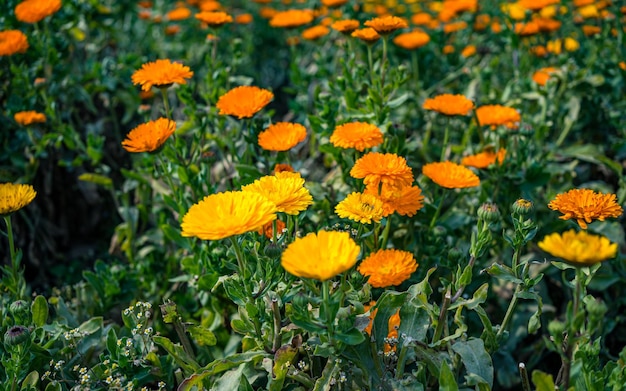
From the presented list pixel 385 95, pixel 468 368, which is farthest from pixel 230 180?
pixel 468 368

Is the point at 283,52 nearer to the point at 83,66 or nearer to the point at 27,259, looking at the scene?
the point at 83,66

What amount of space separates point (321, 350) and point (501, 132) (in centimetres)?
131

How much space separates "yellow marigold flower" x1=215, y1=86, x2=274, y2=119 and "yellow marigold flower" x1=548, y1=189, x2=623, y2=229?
102cm

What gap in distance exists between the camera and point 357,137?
2.00 metres

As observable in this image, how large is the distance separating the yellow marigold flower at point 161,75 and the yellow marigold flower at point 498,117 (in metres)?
1.23

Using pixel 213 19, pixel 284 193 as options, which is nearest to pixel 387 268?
pixel 284 193

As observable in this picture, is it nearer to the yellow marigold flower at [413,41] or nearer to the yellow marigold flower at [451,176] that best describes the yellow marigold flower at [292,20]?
the yellow marigold flower at [413,41]

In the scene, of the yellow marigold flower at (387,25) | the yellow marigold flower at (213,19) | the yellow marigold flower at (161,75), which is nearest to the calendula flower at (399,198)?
the yellow marigold flower at (387,25)

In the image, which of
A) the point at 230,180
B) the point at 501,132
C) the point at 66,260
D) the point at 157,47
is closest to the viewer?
the point at 501,132

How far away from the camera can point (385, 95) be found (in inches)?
95.9

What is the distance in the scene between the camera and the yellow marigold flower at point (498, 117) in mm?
2506

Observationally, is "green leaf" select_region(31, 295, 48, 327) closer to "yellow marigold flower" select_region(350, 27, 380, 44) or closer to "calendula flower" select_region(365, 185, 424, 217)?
"calendula flower" select_region(365, 185, 424, 217)

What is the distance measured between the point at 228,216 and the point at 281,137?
0.72 metres

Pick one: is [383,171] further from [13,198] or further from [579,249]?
[13,198]
